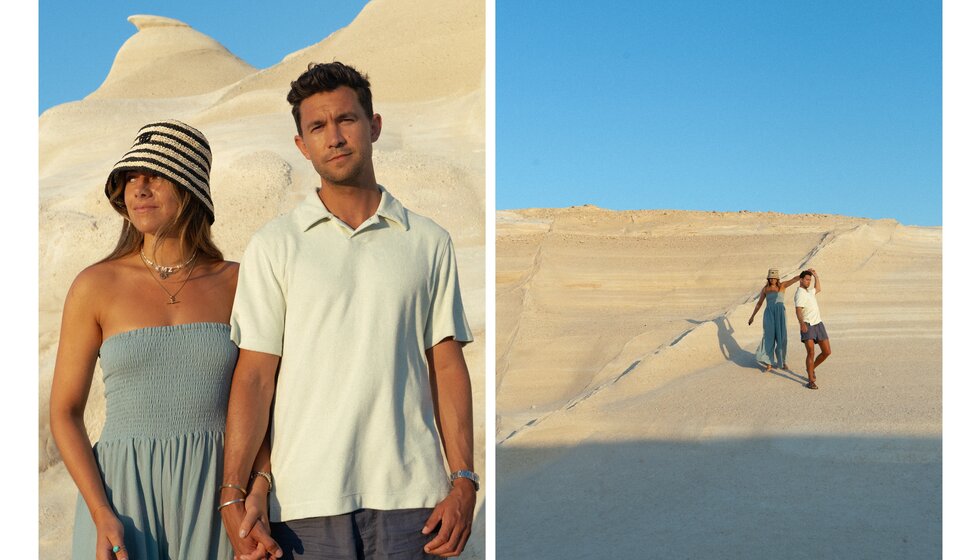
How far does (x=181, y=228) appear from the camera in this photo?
2.00m

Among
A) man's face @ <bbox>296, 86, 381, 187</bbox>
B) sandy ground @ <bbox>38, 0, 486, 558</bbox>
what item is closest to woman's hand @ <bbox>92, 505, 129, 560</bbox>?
man's face @ <bbox>296, 86, 381, 187</bbox>

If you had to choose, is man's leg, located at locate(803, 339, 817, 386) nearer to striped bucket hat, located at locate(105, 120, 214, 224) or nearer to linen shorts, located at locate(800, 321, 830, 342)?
linen shorts, located at locate(800, 321, 830, 342)

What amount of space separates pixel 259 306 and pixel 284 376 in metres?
0.14

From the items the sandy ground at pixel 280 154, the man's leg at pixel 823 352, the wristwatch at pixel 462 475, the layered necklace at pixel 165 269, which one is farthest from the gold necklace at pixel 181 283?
the man's leg at pixel 823 352

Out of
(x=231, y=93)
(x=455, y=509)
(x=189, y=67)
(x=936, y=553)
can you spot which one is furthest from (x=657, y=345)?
(x=189, y=67)

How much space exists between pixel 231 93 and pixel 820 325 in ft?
21.5

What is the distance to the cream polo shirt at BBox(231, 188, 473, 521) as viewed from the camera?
1.82 metres

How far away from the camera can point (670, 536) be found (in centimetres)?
801

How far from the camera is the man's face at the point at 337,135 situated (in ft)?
6.24

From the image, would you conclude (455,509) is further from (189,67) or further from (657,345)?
(189,67)

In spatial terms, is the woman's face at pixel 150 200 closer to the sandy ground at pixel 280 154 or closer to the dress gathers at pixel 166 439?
the dress gathers at pixel 166 439

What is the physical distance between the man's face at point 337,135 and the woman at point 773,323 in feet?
25.4

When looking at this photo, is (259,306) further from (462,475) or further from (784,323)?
(784,323)

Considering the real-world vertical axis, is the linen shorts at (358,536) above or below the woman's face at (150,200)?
below
